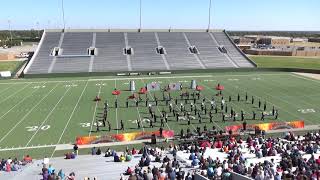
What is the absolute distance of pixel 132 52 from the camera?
7044cm

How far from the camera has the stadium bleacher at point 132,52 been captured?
6419cm

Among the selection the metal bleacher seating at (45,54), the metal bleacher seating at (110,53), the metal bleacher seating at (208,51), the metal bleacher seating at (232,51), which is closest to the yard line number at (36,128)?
the metal bleacher seating at (45,54)

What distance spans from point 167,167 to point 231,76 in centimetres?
4234

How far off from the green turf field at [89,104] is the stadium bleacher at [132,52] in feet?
28.5

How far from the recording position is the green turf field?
26641 mm

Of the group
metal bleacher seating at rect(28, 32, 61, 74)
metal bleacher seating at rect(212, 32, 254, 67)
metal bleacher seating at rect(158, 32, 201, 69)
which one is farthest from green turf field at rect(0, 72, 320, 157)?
metal bleacher seating at rect(212, 32, 254, 67)

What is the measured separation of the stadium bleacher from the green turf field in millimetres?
8698

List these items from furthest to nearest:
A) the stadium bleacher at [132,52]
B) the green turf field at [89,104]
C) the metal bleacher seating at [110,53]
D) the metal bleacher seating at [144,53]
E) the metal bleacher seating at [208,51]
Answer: the metal bleacher seating at [208,51] < the metal bleacher seating at [144,53] < the stadium bleacher at [132,52] < the metal bleacher seating at [110,53] < the green turf field at [89,104]

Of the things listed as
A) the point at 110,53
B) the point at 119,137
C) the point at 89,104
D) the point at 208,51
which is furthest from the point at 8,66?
the point at 119,137

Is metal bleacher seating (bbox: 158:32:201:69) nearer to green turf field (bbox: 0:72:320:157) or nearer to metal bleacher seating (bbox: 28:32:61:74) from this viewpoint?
green turf field (bbox: 0:72:320:157)

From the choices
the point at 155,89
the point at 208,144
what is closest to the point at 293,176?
the point at 208,144

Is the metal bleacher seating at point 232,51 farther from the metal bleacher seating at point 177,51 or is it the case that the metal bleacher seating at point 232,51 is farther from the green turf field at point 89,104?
the green turf field at point 89,104

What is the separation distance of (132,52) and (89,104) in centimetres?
3525

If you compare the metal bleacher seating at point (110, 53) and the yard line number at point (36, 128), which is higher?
the metal bleacher seating at point (110, 53)
